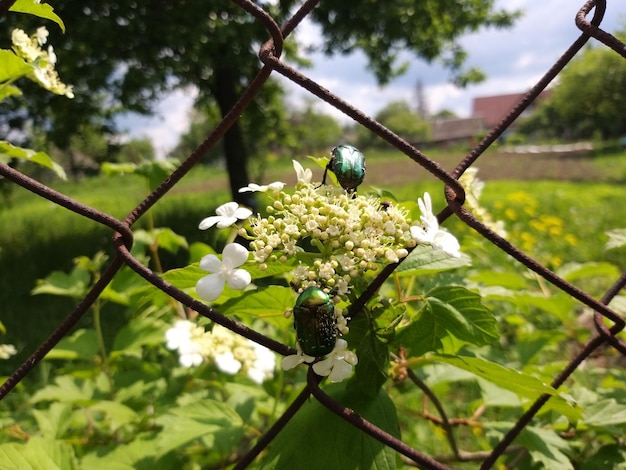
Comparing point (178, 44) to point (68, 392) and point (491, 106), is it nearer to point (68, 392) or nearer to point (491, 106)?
point (68, 392)

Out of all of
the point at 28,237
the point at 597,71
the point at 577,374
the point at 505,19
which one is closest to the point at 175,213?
the point at 28,237

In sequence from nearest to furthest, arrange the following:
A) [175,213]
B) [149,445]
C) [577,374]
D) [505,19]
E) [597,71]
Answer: [149,445] → [577,374] → [175,213] → [505,19] → [597,71]

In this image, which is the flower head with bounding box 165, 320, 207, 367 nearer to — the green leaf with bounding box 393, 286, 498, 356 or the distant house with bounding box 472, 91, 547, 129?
the green leaf with bounding box 393, 286, 498, 356

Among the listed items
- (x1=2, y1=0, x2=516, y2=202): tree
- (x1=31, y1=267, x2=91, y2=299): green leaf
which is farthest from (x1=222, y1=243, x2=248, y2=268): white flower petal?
(x1=2, y1=0, x2=516, y2=202): tree

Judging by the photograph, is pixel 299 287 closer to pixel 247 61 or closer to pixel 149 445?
pixel 149 445

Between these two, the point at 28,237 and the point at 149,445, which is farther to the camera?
the point at 28,237

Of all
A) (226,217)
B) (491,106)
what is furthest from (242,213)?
(491,106)

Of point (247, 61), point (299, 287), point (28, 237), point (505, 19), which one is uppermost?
point (505, 19)
